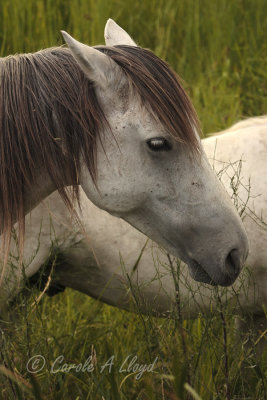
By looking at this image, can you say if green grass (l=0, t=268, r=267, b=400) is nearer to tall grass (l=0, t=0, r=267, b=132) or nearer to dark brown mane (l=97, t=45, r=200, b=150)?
dark brown mane (l=97, t=45, r=200, b=150)

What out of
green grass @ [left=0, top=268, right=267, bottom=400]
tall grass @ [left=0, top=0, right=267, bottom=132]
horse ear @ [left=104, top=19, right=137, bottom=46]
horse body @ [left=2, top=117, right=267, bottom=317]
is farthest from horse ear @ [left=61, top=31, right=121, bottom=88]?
tall grass @ [left=0, top=0, right=267, bottom=132]

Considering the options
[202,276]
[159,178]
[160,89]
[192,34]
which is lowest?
[202,276]

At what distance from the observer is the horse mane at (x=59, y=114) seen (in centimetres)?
183

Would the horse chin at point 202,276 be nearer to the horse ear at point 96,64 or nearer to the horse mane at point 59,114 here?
the horse mane at point 59,114

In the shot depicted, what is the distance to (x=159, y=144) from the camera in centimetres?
183

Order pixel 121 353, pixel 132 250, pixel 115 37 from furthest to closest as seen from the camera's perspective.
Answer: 1. pixel 121 353
2. pixel 132 250
3. pixel 115 37

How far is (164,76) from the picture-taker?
1.86 meters

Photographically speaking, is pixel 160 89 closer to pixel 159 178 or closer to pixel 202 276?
pixel 159 178

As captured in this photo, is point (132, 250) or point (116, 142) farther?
point (132, 250)

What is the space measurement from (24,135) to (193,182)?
0.54 metres

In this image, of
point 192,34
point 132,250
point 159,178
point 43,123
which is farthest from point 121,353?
point 192,34

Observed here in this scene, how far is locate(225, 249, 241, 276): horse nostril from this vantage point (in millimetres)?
1889

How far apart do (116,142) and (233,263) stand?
539mm

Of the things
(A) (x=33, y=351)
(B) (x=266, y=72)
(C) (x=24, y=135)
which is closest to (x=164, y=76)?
(C) (x=24, y=135)
